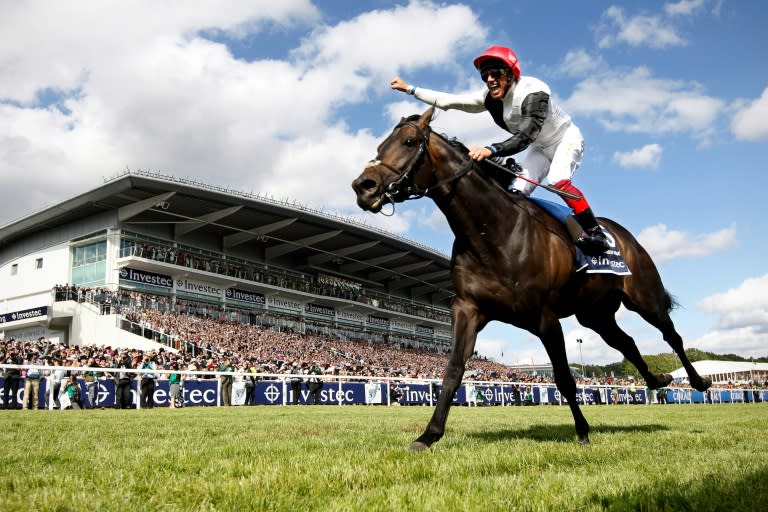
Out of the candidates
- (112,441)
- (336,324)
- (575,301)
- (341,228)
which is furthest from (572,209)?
(336,324)

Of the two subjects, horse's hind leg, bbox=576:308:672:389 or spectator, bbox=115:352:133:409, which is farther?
spectator, bbox=115:352:133:409

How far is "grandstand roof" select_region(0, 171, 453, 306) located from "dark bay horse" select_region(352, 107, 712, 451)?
133 feet

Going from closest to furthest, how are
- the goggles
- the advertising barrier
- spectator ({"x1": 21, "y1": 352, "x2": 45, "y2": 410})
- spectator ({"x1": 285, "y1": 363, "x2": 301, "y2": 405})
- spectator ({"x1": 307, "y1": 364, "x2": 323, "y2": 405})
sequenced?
the goggles → spectator ({"x1": 21, "y1": 352, "x2": 45, "y2": 410}) → the advertising barrier → spectator ({"x1": 285, "y1": 363, "x2": 301, "y2": 405}) → spectator ({"x1": 307, "y1": 364, "x2": 323, "y2": 405})

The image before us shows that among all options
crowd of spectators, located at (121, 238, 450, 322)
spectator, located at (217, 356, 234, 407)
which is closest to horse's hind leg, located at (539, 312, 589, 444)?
spectator, located at (217, 356, 234, 407)

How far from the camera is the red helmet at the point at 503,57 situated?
5.84m

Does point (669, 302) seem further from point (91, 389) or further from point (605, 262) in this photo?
point (91, 389)

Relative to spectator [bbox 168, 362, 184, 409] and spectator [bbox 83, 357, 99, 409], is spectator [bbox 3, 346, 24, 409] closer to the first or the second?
spectator [bbox 83, 357, 99, 409]

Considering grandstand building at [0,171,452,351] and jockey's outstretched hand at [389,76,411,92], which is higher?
grandstand building at [0,171,452,351]

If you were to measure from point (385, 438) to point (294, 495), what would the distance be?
10.1ft

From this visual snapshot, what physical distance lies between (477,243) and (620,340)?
3331 mm

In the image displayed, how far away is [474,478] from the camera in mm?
3514

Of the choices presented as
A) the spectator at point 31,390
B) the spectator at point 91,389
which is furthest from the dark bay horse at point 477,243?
the spectator at point 31,390

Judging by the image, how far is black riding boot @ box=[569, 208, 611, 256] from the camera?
623cm

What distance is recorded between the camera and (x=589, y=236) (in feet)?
20.6
